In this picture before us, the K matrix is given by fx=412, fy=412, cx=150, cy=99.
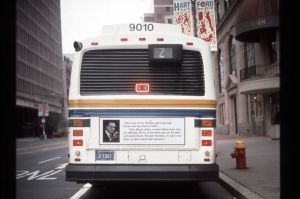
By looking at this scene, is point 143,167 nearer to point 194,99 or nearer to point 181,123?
point 181,123

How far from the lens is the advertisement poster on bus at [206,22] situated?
1386 centimetres

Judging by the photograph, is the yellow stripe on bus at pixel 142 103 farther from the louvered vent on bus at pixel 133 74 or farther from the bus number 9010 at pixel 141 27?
the bus number 9010 at pixel 141 27

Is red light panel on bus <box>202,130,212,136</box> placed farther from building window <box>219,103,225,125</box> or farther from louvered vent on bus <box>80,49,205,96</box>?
building window <box>219,103,225,125</box>

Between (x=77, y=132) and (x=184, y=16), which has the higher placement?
(x=184, y=16)

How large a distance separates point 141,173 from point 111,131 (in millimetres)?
899

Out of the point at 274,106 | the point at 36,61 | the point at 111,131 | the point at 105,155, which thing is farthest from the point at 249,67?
the point at 36,61

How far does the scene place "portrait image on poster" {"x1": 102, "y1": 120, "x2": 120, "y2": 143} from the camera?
7.14m

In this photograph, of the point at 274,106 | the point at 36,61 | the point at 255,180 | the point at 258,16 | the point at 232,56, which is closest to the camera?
the point at 255,180

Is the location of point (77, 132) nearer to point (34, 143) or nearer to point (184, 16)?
point (184, 16)

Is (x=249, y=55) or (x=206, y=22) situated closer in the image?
(x=206, y=22)

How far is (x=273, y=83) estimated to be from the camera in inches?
1064

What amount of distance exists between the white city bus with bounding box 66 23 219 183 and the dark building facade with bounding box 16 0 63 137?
210 feet

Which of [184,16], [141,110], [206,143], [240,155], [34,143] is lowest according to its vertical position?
[34,143]

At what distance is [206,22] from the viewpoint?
14.5m
